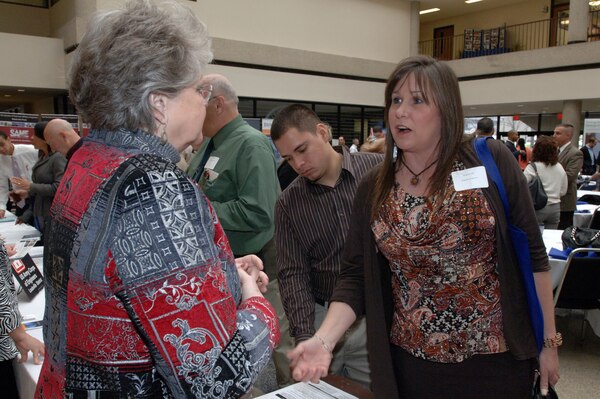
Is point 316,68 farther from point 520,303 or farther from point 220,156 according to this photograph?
point 520,303

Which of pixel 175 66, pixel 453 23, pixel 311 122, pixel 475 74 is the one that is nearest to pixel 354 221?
pixel 311 122

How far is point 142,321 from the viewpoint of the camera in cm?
76

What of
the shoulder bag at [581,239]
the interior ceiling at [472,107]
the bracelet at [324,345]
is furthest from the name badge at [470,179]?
the interior ceiling at [472,107]

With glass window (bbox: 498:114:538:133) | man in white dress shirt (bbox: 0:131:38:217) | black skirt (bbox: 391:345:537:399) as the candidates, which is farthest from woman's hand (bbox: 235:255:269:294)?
glass window (bbox: 498:114:538:133)

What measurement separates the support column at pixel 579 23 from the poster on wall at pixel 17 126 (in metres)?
13.2

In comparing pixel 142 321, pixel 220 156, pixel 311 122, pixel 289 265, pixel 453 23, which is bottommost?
pixel 289 265

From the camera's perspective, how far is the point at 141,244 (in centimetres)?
76

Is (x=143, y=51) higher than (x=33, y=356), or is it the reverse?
(x=143, y=51)

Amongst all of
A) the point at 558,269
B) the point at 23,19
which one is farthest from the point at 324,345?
the point at 23,19

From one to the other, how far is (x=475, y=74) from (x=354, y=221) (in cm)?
1471

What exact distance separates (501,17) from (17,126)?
1585 centimetres

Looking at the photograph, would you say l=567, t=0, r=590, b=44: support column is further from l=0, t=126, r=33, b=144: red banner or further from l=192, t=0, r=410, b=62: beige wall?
l=0, t=126, r=33, b=144: red banner

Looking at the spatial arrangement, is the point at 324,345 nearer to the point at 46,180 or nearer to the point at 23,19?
the point at 46,180

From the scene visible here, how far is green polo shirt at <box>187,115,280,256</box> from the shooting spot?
2.45 metres
